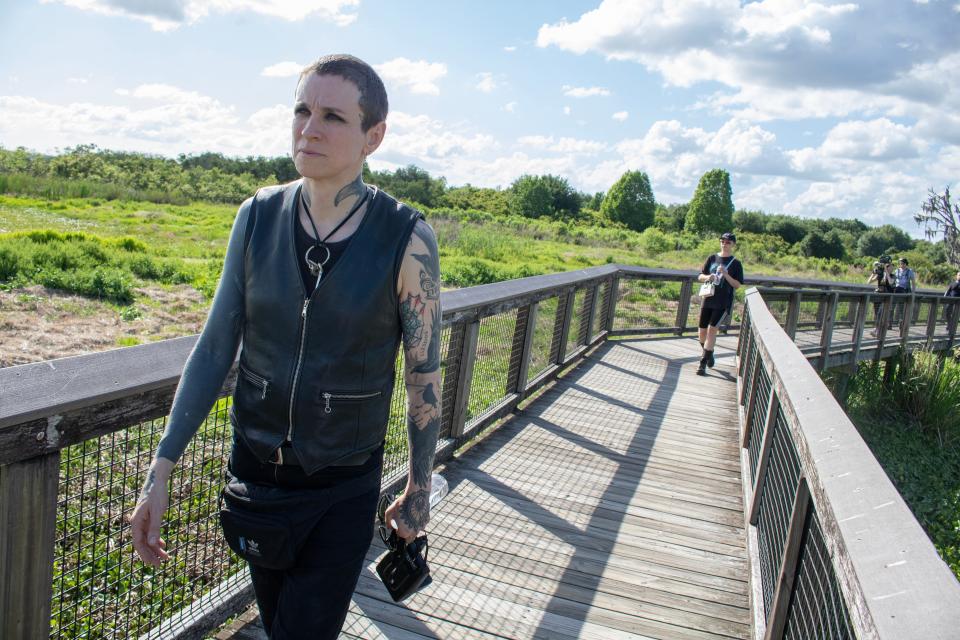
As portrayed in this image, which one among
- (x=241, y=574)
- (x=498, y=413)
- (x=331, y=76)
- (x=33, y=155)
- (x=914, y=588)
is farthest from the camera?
(x=33, y=155)

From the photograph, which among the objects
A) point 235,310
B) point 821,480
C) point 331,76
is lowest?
point 821,480

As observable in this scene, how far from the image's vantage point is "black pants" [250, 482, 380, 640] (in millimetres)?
1579

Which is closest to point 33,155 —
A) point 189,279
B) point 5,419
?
point 189,279

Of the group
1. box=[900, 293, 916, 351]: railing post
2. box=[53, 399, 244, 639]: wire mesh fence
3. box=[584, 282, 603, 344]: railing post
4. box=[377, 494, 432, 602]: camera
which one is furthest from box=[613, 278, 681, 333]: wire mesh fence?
box=[377, 494, 432, 602]: camera

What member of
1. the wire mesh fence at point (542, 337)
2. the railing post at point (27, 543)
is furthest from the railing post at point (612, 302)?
the railing post at point (27, 543)

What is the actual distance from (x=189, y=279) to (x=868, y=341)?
1444 centimetres

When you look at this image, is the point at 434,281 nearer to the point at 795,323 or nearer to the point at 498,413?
the point at 498,413

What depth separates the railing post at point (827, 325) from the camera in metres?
9.58

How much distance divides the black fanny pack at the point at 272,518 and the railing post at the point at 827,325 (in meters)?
9.26

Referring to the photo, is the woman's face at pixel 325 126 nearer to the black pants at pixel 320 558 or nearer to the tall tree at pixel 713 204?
the black pants at pixel 320 558

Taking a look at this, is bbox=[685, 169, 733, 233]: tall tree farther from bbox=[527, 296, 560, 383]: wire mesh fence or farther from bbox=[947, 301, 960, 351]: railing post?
bbox=[527, 296, 560, 383]: wire mesh fence

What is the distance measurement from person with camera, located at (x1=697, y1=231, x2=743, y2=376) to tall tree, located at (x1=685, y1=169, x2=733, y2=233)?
6883 centimetres

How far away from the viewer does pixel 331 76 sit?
1589 mm

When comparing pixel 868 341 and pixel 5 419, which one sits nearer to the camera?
pixel 5 419
